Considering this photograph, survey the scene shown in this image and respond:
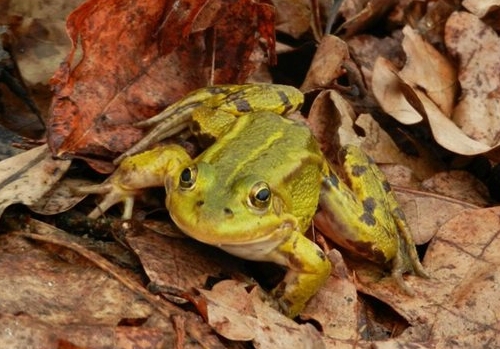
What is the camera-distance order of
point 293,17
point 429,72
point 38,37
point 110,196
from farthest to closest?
point 293,17
point 429,72
point 38,37
point 110,196

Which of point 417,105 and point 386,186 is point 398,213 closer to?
point 386,186

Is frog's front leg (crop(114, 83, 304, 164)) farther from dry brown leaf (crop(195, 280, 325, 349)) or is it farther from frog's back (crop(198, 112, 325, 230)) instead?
dry brown leaf (crop(195, 280, 325, 349))

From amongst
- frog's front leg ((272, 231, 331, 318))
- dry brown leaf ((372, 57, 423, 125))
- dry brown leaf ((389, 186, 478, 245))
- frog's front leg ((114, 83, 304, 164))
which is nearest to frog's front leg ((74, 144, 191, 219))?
frog's front leg ((114, 83, 304, 164))

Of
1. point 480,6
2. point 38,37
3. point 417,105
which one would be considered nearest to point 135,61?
point 38,37

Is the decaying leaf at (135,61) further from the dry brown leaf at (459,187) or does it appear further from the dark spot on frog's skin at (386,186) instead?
the dry brown leaf at (459,187)

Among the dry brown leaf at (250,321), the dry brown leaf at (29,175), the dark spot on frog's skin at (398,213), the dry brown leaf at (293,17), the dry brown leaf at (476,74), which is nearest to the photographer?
the dry brown leaf at (250,321)

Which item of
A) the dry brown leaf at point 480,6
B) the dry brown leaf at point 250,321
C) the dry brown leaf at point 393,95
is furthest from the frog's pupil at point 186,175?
the dry brown leaf at point 480,6
